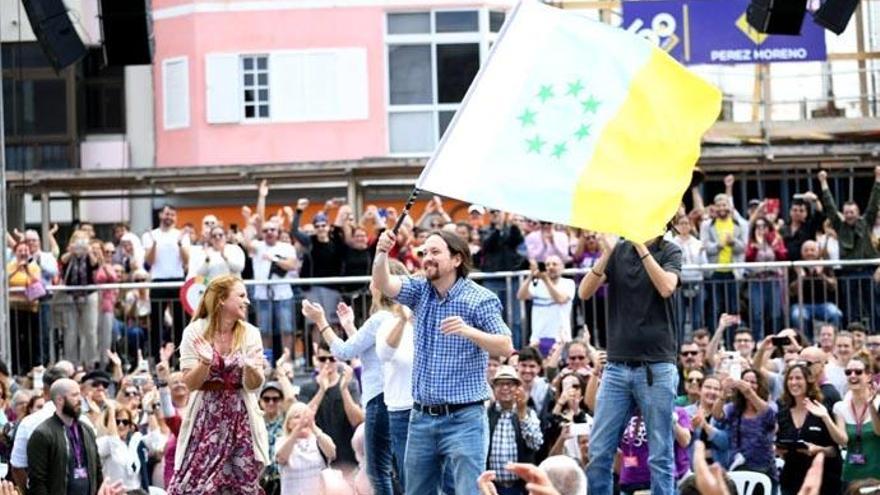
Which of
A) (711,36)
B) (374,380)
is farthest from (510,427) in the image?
(711,36)

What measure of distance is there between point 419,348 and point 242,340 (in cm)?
117

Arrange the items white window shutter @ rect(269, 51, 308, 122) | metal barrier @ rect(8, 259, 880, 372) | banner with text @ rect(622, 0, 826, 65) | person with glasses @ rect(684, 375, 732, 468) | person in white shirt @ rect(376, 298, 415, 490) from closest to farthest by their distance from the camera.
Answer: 1. person in white shirt @ rect(376, 298, 415, 490)
2. person with glasses @ rect(684, 375, 732, 468)
3. metal barrier @ rect(8, 259, 880, 372)
4. banner with text @ rect(622, 0, 826, 65)
5. white window shutter @ rect(269, 51, 308, 122)

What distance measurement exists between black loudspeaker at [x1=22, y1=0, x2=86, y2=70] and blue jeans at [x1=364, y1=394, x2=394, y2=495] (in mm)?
4211

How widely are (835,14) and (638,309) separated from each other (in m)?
4.71

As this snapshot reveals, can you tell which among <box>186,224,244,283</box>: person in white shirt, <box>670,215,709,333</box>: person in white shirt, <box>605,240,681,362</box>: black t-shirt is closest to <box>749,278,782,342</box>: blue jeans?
<box>670,215,709,333</box>: person in white shirt

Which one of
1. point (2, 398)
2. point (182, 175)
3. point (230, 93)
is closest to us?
point (2, 398)

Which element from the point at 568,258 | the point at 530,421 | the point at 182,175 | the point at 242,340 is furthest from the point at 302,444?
the point at 182,175

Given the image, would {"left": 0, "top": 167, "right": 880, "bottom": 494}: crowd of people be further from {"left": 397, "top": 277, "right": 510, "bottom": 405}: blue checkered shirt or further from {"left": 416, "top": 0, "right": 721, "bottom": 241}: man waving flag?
{"left": 416, "top": 0, "right": 721, "bottom": 241}: man waving flag

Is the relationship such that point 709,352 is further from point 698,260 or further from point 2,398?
Result: point 2,398

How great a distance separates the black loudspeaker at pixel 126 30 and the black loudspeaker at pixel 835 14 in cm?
541

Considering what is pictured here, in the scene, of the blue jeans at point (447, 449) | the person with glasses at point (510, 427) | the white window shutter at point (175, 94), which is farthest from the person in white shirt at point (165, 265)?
the white window shutter at point (175, 94)

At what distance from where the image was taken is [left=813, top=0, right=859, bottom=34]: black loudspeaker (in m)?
19.2

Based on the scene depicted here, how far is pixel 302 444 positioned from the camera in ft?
63.2

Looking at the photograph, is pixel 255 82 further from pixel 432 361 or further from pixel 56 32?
pixel 432 361
